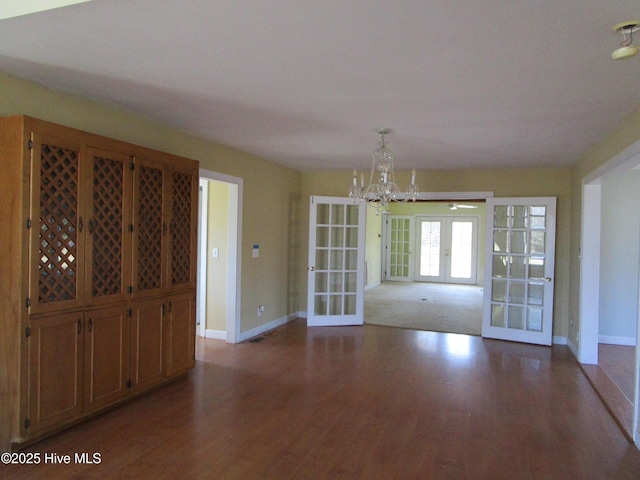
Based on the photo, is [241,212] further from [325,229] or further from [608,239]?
[608,239]

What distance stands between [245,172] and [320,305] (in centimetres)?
247

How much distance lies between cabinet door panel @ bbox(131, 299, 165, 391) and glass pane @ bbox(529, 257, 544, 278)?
488 centimetres

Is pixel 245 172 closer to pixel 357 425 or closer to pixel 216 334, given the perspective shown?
pixel 216 334

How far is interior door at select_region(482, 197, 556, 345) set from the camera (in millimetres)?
5844

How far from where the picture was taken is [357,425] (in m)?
3.26

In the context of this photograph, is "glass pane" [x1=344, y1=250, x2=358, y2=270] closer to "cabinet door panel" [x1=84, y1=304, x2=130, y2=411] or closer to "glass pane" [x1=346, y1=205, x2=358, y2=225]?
"glass pane" [x1=346, y1=205, x2=358, y2=225]

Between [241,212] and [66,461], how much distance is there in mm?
3396

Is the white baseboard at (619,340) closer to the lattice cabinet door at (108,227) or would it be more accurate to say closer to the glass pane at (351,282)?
the glass pane at (351,282)

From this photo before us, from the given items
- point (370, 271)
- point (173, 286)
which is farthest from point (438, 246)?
point (173, 286)

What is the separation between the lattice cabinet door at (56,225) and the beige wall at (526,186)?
14.8 ft

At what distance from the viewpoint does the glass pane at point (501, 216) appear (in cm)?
611

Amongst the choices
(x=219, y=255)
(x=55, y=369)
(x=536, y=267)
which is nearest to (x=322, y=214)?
(x=219, y=255)

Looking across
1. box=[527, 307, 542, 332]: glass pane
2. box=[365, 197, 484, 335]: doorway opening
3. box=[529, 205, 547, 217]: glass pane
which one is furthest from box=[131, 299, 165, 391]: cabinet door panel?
box=[365, 197, 484, 335]: doorway opening

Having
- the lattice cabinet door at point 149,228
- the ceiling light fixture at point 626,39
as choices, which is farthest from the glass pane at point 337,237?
the ceiling light fixture at point 626,39
